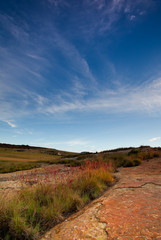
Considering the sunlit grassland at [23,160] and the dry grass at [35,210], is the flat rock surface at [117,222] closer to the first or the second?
the dry grass at [35,210]

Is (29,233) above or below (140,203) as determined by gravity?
below

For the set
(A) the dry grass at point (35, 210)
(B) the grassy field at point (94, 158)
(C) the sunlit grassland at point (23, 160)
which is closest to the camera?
(A) the dry grass at point (35, 210)

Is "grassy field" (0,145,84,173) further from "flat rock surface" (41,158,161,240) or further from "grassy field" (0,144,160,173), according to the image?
"flat rock surface" (41,158,161,240)

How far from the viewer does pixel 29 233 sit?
262 centimetres

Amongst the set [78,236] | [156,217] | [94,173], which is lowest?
[78,236]

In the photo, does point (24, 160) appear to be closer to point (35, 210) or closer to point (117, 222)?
point (35, 210)

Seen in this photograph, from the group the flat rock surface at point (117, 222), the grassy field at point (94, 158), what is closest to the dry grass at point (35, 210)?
the flat rock surface at point (117, 222)

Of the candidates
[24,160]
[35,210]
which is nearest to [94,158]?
[24,160]

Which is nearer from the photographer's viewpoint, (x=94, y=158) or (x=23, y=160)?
(x=94, y=158)

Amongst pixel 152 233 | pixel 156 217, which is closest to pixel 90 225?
pixel 152 233

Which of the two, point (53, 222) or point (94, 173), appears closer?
point (53, 222)

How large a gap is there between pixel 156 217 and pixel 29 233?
2088 mm

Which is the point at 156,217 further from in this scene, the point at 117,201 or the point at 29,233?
the point at 29,233

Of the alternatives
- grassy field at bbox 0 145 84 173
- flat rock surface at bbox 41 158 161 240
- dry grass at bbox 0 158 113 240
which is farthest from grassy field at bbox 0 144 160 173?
flat rock surface at bbox 41 158 161 240
